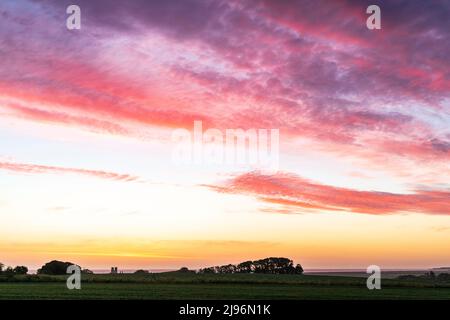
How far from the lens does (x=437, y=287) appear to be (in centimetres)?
9431
